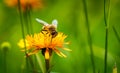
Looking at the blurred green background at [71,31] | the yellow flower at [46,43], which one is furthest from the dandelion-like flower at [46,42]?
the blurred green background at [71,31]

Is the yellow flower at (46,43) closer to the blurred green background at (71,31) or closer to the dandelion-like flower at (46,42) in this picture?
the dandelion-like flower at (46,42)

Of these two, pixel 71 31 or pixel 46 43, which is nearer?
pixel 46 43

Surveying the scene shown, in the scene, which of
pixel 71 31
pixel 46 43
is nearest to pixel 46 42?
pixel 46 43

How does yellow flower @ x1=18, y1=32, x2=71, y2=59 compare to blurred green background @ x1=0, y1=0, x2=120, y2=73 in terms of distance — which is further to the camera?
blurred green background @ x1=0, y1=0, x2=120, y2=73

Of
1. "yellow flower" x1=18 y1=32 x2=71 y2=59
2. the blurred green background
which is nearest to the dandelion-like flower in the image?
"yellow flower" x1=18 y1=32 x2=71 y2=59

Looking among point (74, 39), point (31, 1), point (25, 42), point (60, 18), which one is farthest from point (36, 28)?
point (25, 42)

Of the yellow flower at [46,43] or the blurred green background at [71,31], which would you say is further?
the blurred green background at [71,31]

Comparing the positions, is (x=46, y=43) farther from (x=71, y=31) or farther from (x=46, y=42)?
(x=71, y=31)

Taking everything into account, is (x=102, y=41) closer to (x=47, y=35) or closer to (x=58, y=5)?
(x=58, y=5)

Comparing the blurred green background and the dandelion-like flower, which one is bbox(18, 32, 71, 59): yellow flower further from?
the blurred green background

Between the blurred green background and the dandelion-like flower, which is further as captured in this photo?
the blurred green background
